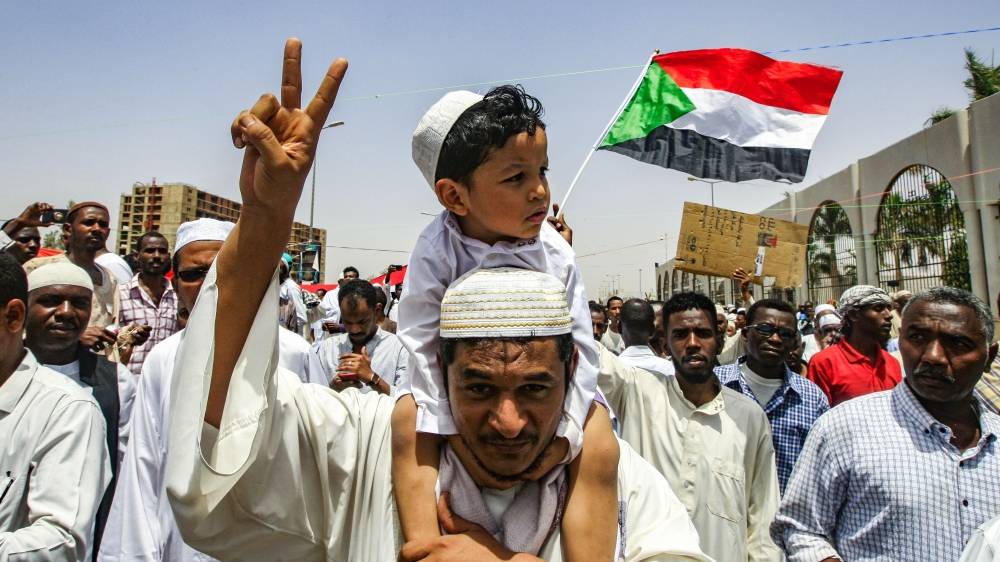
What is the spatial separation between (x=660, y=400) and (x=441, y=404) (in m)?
2.44

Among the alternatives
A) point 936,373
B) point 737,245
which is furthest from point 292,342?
point 737,245

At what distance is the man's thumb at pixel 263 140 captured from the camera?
1.44 metres

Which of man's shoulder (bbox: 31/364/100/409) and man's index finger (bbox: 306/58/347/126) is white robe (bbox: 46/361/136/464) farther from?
man's index finger (bbox: 306/58/347/126)

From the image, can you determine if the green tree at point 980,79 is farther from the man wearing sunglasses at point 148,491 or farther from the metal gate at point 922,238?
the man wearing sunglasses at point 148,491

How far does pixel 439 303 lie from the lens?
2.07 meters

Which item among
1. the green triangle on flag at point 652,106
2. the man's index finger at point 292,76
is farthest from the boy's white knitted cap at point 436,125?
the green triangle on flag at point 652,106

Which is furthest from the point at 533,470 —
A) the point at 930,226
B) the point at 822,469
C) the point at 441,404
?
the point at 930,226

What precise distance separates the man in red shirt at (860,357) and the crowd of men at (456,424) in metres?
0.02

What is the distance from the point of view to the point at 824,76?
6789 mm

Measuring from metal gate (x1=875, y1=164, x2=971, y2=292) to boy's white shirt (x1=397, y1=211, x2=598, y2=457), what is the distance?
1900 centimetres

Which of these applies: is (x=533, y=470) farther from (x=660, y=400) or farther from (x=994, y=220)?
(x=994, y=220)

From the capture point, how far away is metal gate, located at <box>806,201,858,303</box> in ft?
79.3

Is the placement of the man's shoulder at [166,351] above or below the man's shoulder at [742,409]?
above

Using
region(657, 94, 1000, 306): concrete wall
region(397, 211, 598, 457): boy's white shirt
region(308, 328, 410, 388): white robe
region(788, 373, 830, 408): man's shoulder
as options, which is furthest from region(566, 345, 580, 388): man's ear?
region(657, 94, 1000, 306): concrete wall
